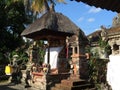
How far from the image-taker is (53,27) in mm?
17688

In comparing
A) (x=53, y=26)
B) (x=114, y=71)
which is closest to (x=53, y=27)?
(x=53, y=26)

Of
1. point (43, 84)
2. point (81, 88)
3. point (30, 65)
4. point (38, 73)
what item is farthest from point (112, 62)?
point (30, 65)

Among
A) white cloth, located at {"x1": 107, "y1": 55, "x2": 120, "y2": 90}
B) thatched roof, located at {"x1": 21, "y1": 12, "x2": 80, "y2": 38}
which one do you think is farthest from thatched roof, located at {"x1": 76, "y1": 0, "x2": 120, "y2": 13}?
thatched roof, located at {"x1": 21, "y1": 12, "x2": 80, "y2": 38}

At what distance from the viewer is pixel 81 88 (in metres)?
15.1

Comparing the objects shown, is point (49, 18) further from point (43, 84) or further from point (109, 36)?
point (109, 36)

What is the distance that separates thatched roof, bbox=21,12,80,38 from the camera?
17.6 meters

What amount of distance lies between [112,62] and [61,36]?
1242 cm

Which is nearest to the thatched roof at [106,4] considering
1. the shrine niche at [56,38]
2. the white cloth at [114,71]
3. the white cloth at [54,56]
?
the white cloth at [114,71]

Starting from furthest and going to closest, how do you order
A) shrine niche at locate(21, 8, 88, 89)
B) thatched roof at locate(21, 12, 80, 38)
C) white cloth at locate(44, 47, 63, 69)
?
1. white cloth at locate(44, 47, 63, 69)
2. thatched roof at locate(21, 12, 80, 38)
3. shrine niche at locate(21, 8, 88, 89)

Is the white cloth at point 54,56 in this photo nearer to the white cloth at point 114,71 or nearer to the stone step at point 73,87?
the stone step at point 73,87

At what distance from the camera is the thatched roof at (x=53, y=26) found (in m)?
17.6

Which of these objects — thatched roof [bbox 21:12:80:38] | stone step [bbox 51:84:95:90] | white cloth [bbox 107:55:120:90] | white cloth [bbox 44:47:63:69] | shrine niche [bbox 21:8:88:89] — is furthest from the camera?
white cloth [bbox 44:47:63:69]

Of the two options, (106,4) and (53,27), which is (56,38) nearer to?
(53,27)

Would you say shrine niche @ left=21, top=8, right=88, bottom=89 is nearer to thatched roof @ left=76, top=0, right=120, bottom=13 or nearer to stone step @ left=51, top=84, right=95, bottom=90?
stone step @ left=51, top=84, right=95, bottom=90
